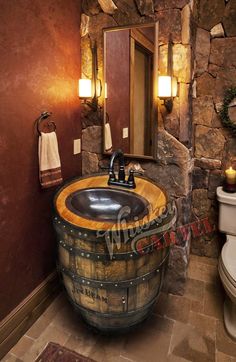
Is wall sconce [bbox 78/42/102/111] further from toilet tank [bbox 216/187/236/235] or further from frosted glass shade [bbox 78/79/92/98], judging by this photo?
toilet tank [bbox 216/187/236/235]

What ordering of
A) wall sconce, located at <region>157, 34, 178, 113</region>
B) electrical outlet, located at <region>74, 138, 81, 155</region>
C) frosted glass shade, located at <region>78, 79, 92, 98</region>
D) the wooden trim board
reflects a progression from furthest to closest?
electrical outlet, located at <region>74, 138, 81, 155</region>
frosted glass shade, located at <region>78, 79, 92, 98</region>
wall sconce, located at <region>157, 34, 178, 113</region>
the wooden trim board

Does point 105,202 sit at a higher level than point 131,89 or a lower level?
lower

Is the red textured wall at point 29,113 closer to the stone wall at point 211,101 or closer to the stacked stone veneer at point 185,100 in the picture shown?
the stacked stone veneer at point 185,100

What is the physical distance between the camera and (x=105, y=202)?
1.63m

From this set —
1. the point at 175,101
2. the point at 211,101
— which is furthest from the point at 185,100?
the point at 211,101

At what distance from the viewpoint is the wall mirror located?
169cm

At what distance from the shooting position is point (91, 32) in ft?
6.00

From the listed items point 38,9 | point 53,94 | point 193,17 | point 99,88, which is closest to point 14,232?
point 53,94

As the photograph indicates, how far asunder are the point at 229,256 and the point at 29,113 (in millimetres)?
1500

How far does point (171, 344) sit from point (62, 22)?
2117 mm

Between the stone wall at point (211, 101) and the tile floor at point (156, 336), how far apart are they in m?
0.64

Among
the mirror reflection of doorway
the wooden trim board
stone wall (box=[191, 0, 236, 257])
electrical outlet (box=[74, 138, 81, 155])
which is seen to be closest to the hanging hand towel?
electrical outlet (box=[74, 138, 81, 155])

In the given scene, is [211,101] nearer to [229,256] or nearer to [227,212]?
[227,212]

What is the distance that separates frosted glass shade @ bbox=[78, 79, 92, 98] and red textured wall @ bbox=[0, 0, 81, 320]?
0.06 m
